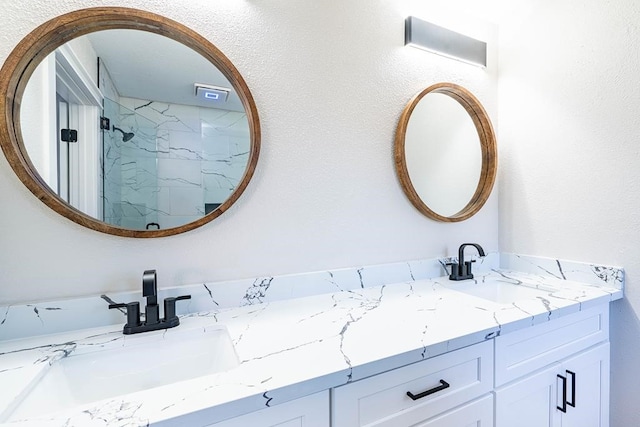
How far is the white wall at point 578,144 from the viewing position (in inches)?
50.1

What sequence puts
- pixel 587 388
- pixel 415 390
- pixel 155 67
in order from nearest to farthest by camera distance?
pixel 415 390 < pixel 155 67 < pixel 587 388

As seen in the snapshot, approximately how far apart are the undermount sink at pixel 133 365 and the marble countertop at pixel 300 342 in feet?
0.07

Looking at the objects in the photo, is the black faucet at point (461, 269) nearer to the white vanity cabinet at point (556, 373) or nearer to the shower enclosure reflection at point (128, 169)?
the white vanity cabinet at point (556, 373)

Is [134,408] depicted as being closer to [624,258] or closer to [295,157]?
[295,157]

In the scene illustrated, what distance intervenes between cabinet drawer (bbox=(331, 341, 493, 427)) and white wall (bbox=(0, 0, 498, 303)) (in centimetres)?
59

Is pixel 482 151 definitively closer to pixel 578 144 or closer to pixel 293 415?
pixel 578 144

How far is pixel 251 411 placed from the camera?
0.62 metres

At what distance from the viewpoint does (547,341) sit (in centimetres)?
111

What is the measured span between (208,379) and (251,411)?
12 cm

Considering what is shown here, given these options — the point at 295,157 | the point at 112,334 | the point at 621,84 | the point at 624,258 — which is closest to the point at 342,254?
the point at 295,157

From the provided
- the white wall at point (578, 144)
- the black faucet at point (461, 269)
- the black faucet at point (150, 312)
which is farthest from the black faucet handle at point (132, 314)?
the white wall at point (578, 144)

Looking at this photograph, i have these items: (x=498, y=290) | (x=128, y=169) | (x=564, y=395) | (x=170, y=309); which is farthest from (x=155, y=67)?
(x=564, y=395)

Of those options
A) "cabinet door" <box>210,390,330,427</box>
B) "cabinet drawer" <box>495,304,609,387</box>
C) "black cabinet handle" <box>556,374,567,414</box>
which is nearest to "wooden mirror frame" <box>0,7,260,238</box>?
"cabinet door" <box>210,390,330,427</box>

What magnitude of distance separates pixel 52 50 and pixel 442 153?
1.69 m
